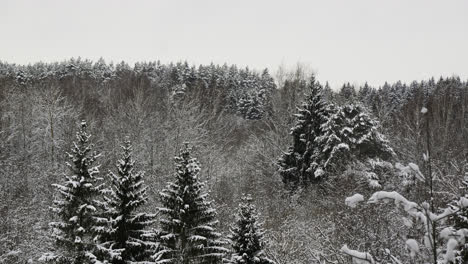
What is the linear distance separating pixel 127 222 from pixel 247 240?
4522mm

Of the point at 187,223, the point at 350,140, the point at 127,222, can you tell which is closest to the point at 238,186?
the point at 350,140

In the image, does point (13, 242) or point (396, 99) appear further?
point (396, 99)

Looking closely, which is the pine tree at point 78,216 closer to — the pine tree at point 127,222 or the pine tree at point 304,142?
the pine tree at point 127,222

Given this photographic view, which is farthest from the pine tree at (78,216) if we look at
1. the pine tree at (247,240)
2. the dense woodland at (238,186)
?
the pine tree at (247,240)

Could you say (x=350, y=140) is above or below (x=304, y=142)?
below

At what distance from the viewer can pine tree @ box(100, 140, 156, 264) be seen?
1348 cm

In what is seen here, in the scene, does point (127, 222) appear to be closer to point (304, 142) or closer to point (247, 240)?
point (247, 240)

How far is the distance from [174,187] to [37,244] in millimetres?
13588

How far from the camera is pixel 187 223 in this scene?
45.8 ft

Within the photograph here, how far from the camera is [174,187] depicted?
1424 centimetres

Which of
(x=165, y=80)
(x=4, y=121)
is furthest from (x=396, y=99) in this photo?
(x=4, y=121)

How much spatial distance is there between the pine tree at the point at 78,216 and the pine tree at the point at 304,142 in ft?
57.6

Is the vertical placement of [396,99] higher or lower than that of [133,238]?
higher

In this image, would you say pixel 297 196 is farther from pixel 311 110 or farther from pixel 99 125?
pixel 99 125
